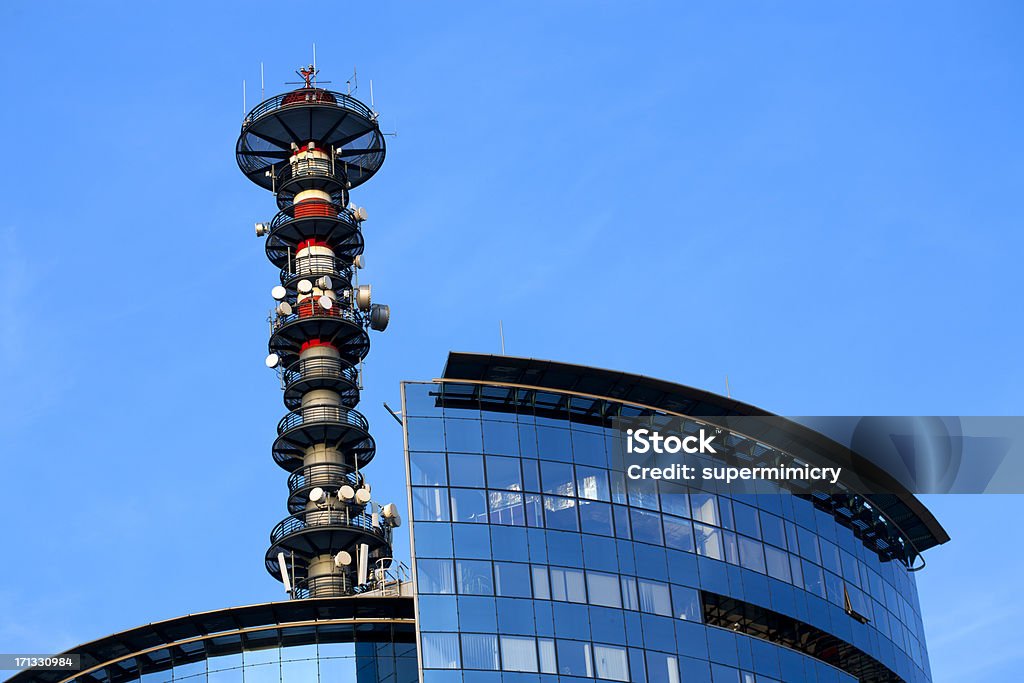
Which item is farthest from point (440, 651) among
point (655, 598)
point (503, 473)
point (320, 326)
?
point (320, 326)

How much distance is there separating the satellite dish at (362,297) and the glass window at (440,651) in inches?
1372

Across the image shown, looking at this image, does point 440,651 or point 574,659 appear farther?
point 574,659

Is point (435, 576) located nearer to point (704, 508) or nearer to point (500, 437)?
point (500, 437)

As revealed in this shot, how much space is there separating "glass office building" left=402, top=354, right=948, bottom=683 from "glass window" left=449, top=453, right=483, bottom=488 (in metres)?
0.06

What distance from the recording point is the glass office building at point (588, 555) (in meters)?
69.1

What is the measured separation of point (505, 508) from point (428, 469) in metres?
3.82

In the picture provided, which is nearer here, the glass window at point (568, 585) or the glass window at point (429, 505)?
the glass window at point (429, 505)

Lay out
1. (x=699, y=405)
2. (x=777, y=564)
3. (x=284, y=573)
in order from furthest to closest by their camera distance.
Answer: (x=284, y=573) → (x=699, y=405) → (x=777, y=564)

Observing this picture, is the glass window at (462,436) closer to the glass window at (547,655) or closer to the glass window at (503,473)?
the glass window at (503,473)

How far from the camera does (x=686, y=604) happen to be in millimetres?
73062

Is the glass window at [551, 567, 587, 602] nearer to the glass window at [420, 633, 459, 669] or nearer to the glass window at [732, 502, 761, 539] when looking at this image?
the glass window at [420, 633, 459, 669]

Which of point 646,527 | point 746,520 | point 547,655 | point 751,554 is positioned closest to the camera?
point 547,655

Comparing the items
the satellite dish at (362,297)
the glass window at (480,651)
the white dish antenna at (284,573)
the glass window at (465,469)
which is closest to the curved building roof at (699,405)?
the glass window at (465,469)

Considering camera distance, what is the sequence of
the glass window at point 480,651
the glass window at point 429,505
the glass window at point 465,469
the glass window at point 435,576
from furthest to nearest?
the glass window at point 465,469 → the glass window at point 429,505 → the glass window at point 435,576 → the glass window at point 480,651
